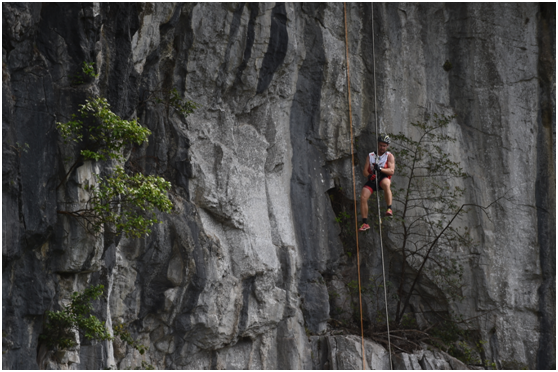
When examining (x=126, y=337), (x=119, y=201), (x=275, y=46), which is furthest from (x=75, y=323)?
(x=275, y=46)

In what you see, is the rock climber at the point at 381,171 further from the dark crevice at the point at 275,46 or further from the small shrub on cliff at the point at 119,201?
the small shrub on cliff at the point at 119,201

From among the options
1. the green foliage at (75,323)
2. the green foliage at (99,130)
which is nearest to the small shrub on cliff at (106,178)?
the green foliage at (99,130)

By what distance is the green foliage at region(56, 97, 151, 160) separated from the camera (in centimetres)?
775

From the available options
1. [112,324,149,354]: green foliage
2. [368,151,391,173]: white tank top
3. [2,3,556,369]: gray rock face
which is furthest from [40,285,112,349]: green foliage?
[368,151,391,173]: white tank top

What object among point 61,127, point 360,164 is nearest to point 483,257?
point 360,164

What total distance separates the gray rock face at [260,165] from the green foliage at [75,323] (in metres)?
0.19

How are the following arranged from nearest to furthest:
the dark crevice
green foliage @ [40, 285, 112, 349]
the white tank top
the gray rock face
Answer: the gray rock face
green foliage @ [40, 285, 112, 349]
the white tank top
the dark crevice

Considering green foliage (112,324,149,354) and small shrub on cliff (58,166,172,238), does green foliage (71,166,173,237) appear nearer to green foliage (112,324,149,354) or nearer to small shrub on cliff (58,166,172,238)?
small shrub on cliff (58,166,172,238)

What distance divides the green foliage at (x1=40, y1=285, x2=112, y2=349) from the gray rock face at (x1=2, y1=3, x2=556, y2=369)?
0.19 meters

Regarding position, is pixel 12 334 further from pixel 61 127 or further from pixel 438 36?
pixel 438 36

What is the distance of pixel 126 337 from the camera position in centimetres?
958

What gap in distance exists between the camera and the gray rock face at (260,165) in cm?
752

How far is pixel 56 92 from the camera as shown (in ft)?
25.3

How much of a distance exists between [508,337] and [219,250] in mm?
6142
